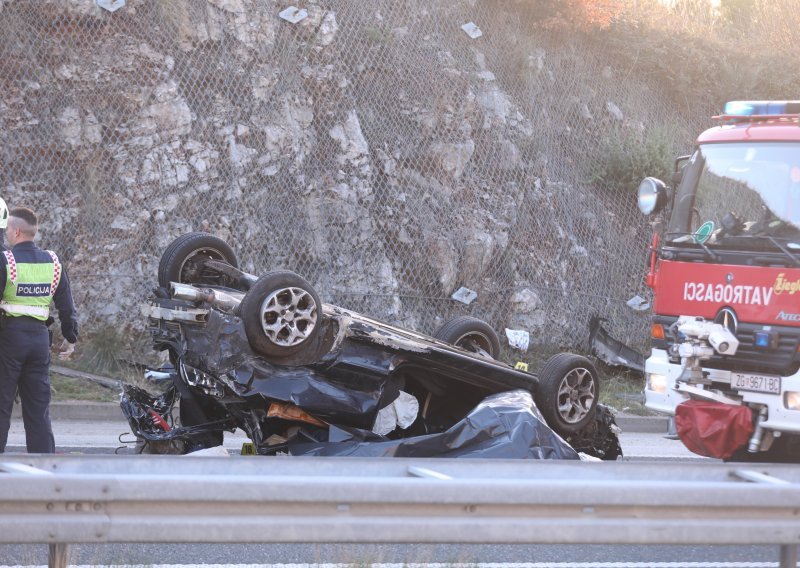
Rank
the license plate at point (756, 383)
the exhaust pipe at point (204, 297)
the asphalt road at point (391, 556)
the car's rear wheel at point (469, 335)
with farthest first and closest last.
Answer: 1. the car's rear wheel at point (469, 335)
2. the license plate at point (756, 383)
3. the exhaust pipe at point (204, 297)
4. the asphalt road at point (391, 556)

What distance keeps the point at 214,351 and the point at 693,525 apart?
3345mm

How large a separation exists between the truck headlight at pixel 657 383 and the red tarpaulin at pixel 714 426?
0.35 metres

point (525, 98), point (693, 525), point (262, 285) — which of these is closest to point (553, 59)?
point (525, 98)

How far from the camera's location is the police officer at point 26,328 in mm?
6785

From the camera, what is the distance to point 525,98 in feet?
54.3

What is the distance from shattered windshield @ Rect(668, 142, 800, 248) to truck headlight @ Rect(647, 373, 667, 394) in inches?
42.7

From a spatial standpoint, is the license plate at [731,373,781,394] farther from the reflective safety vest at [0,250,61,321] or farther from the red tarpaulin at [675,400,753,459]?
the reflective safety vest at [0,250,61,321]

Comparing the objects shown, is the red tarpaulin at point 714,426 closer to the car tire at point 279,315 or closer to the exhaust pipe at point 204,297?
the car tire at point 279,315

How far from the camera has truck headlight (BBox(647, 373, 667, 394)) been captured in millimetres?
7797

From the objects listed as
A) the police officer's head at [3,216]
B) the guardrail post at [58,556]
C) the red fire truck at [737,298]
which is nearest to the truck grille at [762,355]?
the red fire truck at [737,298]

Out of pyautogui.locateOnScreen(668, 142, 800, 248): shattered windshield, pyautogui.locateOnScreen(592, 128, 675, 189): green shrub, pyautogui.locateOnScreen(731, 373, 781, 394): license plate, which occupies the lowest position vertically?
pyautogui.locateOnScreen(731, 373, 781, 394): license plate

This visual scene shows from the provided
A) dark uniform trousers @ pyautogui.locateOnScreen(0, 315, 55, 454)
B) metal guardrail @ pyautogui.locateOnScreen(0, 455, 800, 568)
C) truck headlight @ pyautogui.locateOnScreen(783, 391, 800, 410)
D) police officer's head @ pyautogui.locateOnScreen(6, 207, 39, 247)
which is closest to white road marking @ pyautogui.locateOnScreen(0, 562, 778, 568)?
metal guardrail @ pyautogui.locateOnScreen(0, 455, 800, 568)

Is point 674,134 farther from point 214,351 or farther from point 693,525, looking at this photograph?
point 693,525

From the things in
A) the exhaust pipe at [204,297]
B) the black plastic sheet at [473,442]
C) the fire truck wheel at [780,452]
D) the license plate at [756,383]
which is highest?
the exhaust pipe at [204,297]
